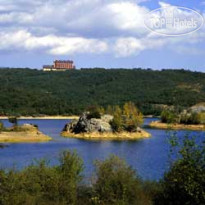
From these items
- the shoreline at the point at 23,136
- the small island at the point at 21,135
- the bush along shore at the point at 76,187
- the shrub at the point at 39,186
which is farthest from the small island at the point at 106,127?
the shrub at the point at 39,186

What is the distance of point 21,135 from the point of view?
95062 millimetres

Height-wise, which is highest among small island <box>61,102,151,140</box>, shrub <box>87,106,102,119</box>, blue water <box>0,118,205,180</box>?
shrub <box>87,106,102,119</box>

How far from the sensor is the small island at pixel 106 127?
103 metres

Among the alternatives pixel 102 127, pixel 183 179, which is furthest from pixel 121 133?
pixel 183 179

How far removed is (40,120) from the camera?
169 metres

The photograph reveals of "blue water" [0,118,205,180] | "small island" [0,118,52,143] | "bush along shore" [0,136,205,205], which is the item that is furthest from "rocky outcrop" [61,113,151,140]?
"bush along shore" [0,136,205,205]

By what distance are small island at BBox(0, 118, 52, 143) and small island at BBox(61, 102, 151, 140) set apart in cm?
872

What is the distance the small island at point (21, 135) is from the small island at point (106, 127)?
8.72 metres

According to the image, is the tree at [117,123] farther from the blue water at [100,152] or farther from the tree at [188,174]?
the tree at [188,174]

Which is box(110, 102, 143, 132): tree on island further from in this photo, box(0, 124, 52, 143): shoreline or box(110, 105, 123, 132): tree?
box(0, 124, 52, 143): shoreline

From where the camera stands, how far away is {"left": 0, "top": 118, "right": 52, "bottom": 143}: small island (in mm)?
91250

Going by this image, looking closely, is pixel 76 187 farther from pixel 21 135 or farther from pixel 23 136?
pixel 21 135

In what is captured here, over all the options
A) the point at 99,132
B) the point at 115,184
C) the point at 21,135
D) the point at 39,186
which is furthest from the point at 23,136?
the point at 115,184

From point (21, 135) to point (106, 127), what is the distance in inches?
702
